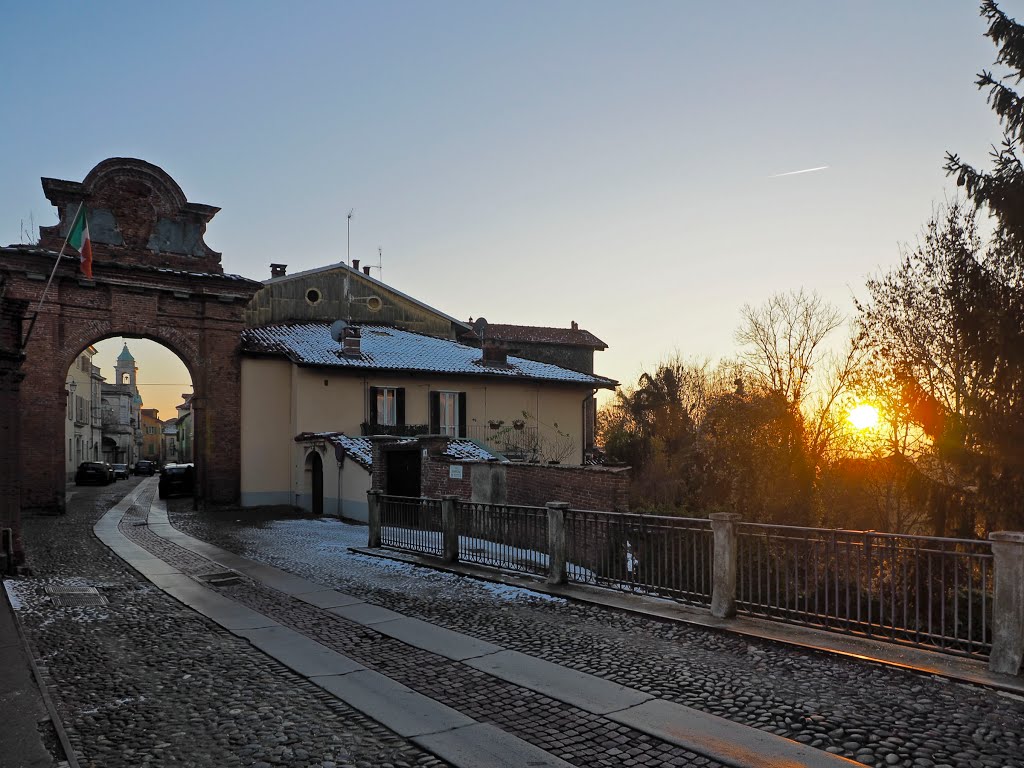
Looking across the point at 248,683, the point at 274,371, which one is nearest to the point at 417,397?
the point at 274,371

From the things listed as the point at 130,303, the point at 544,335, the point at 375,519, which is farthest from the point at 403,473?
the point at 544,335

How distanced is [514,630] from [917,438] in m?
15.0

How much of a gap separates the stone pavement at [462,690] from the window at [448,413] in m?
18.3

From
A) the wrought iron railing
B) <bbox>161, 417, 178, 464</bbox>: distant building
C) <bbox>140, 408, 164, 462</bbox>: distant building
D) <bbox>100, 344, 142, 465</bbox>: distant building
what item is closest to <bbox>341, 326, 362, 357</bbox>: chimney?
→ the wrought iron railing

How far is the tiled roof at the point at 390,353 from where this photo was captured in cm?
2638

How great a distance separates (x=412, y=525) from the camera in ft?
46.2

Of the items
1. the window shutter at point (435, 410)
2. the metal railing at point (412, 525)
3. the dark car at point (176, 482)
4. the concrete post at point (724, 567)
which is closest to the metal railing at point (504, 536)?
the metal railing at point (412, 525)

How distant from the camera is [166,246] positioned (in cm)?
2467

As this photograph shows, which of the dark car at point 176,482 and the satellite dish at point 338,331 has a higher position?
the satellite dish at point 338,331

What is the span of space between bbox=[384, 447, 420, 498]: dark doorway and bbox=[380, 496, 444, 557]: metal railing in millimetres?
4208

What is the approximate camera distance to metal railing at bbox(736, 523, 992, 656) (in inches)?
267

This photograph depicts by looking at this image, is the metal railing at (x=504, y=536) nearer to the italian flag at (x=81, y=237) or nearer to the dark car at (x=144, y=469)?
the italian flag at (x=81, y=237)

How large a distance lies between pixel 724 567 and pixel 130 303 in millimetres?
22208

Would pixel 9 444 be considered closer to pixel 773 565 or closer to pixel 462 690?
pixel 462 690
